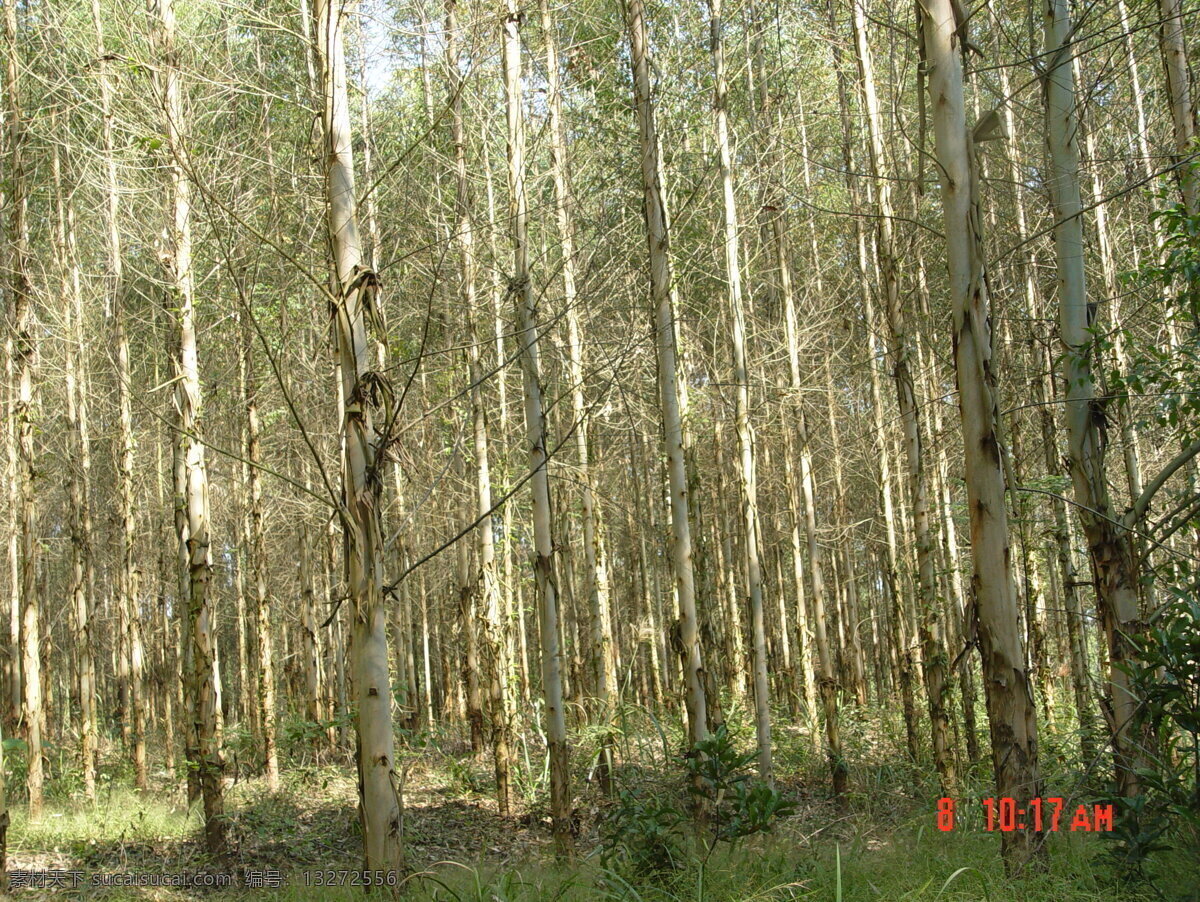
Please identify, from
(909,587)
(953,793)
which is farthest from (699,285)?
(953,793)

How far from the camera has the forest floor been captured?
3998 mm

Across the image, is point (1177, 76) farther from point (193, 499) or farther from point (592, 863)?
point (193, 499)

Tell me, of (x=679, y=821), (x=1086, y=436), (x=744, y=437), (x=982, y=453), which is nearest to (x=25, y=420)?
(x=744, y=437)

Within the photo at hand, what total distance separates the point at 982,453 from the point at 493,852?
21.2 feet

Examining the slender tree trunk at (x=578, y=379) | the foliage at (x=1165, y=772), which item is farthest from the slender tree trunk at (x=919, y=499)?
the foliage at (x=1165, y=772)

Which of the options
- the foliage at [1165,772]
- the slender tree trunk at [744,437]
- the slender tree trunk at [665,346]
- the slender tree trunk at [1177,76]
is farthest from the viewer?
the slender tree trunk at [744,437]

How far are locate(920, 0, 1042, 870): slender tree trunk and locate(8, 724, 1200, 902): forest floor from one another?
504 millimetres

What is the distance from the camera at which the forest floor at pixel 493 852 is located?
4.00m

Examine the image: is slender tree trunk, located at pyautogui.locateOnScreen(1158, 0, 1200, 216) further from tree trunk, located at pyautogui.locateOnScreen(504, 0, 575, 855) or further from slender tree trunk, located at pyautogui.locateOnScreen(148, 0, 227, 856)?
slender tree trunk, located at pyautogui.locateOnScreen(148, 0, 227, 856)

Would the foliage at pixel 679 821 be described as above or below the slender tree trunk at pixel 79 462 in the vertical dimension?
below

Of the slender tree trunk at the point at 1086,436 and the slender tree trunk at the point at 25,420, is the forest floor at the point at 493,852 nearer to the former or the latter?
the slender tree trunk at the point at 1086,436

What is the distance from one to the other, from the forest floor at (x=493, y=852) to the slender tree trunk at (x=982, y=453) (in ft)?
1.65

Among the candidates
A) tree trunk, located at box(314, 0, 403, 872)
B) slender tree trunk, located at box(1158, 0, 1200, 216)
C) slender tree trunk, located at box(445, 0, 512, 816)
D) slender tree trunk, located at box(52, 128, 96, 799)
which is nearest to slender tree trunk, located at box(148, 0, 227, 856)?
slender tree trunk, located at box(445, 0, 512, 816)

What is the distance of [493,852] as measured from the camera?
8.35 metres
